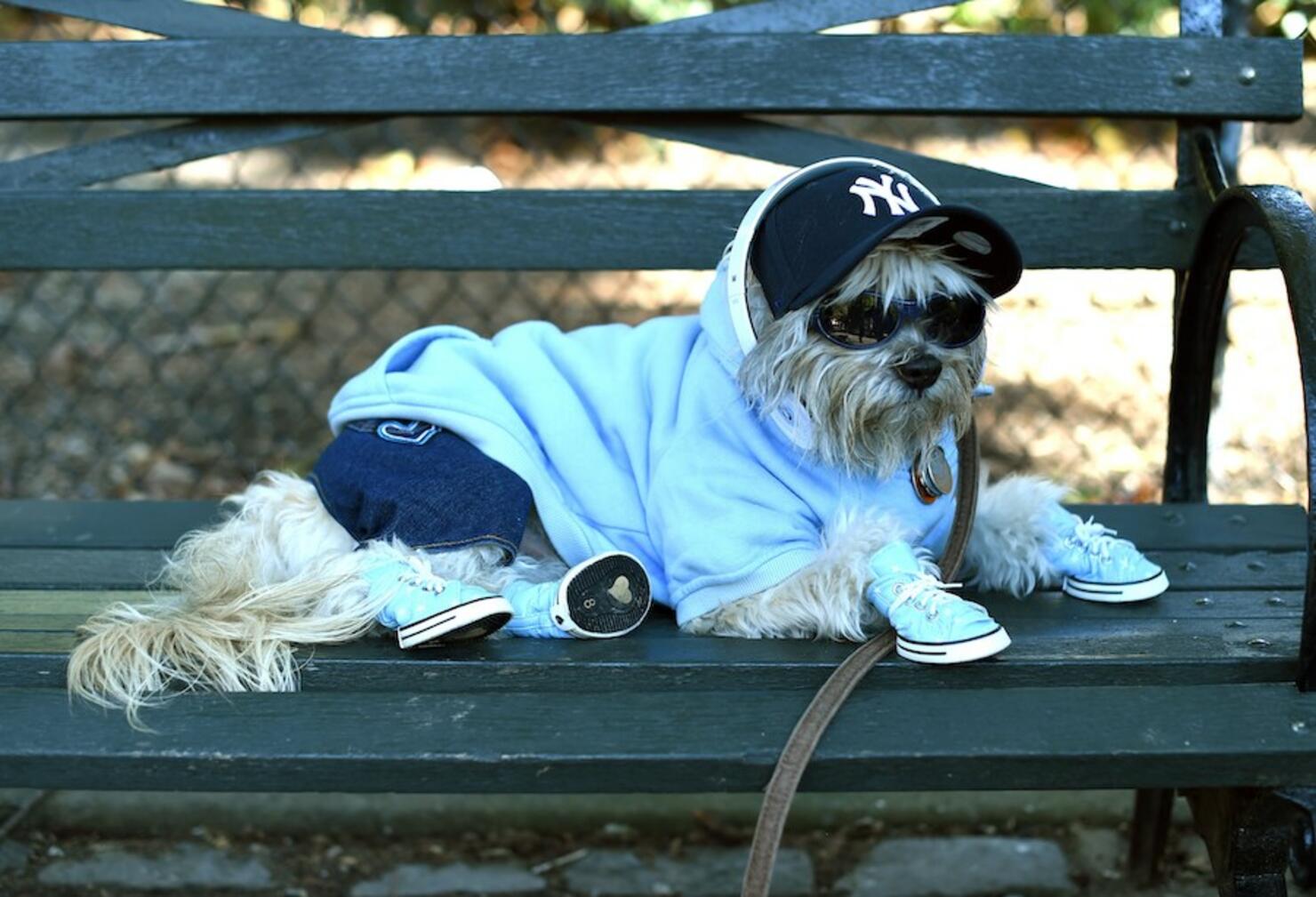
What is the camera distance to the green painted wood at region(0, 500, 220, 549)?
276 centimetres

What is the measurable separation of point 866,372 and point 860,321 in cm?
7

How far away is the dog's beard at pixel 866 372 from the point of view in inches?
84.3

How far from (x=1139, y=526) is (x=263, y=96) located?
1.77 meters

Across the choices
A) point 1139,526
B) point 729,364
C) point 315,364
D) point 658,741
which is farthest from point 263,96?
point 315,364

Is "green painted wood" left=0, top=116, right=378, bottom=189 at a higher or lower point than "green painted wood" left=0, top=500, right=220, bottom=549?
higher

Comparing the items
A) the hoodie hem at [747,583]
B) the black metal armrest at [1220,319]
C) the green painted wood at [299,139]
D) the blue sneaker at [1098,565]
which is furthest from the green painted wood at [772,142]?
the hoodie hem at [747,583]

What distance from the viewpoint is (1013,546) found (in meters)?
2.47

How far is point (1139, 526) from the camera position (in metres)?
2.76

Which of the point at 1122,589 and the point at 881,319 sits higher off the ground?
the point at 881,319

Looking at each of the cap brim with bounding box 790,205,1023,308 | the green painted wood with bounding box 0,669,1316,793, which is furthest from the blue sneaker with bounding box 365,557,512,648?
the cap brim with bounding box 790,205,1023,308

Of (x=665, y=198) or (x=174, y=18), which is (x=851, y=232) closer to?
(x=665, y=198)

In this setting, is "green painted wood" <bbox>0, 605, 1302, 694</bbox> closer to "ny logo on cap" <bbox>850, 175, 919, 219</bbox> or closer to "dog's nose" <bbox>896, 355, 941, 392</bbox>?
"dog's nose" <bbox>896, 355, 941, 392</bbox>

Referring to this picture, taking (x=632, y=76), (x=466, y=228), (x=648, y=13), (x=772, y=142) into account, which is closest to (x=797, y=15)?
(x=772, y=142)

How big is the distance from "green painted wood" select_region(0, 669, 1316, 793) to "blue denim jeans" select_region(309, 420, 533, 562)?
14.9 inches
